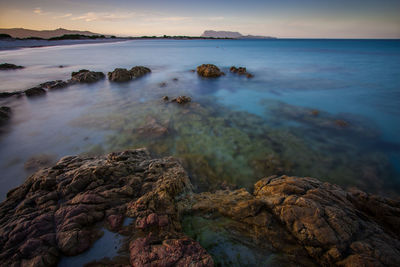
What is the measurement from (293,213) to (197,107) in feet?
28.0

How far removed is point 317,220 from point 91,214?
14.1 feet

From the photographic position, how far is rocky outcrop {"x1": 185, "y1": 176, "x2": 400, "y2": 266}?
8.89 ft

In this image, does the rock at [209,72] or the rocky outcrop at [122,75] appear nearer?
the rocky outcrop at [122,75]

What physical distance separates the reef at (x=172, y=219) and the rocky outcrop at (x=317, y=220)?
0.6 inches

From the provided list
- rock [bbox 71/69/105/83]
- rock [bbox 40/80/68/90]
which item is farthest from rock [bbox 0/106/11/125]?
rock [bbox 71/69/105/83]

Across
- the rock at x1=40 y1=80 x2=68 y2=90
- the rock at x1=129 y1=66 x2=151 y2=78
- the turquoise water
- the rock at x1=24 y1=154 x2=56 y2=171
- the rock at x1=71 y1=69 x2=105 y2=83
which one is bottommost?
the rock at x1=24 y1=154 x2=56 y2=171

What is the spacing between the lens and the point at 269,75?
2011 cm

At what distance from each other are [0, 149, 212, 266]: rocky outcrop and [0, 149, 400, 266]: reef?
0.02 metres

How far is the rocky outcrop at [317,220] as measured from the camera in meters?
2.71

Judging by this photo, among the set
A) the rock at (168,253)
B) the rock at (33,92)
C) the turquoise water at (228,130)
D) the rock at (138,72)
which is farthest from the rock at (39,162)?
the rock at (138,72)

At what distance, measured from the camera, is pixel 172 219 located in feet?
10.8

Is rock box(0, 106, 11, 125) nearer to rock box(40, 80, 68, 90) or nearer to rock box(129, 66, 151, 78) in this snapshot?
rock box(40, 80, 68, 90)

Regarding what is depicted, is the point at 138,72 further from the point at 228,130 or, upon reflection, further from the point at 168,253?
the point at 168,253

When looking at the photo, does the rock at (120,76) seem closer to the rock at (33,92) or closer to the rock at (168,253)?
the rock at (33,92)
